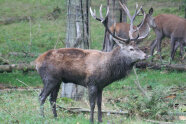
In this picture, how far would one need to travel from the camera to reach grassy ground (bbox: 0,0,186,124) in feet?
26.1

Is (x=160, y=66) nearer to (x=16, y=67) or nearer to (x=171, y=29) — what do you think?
(x=171, y=29)

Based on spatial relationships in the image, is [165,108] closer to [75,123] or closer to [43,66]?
[75,123]

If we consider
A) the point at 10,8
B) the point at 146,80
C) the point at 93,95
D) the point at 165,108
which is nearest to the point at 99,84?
the point at 93,95

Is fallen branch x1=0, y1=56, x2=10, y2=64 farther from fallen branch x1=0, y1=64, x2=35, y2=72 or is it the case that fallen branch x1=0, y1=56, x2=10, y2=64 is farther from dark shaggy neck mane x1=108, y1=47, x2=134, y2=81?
dark shaggy neck mane x1=108, y1=47, x2=134, y2=81

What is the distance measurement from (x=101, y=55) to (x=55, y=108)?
63.1 inches

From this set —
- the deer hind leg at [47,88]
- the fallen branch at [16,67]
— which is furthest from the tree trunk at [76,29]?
the fallen branch at [16,67]

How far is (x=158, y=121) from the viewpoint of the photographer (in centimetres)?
790

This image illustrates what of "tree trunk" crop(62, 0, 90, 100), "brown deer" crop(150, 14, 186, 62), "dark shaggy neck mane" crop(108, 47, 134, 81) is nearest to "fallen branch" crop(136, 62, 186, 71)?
"brown deer" crop(150, 14, 186, 62)

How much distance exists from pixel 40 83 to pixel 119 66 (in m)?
4.49

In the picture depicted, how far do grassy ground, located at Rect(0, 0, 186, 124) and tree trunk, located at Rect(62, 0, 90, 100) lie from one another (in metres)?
0.38

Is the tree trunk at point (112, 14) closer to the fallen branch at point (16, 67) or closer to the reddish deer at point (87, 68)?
the fallen branch at point (16, 67)

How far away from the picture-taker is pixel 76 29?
1016 centimetres

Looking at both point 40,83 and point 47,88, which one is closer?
point 47,88

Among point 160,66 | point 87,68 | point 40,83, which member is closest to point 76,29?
point 87,68
